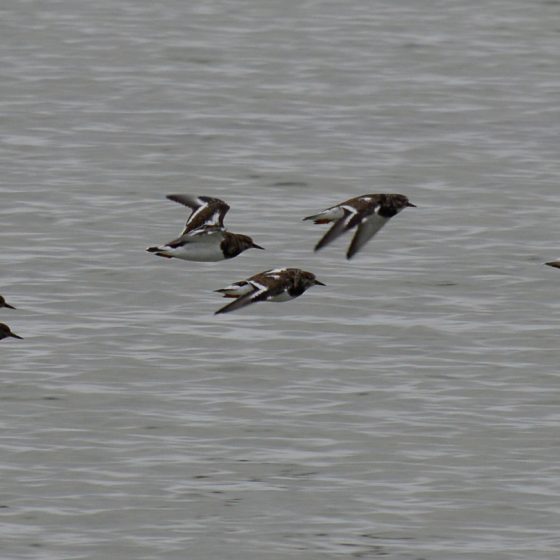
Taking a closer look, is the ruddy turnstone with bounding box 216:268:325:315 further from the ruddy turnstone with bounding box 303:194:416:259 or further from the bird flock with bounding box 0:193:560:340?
the ruddy turnstone with bounding box 303:194:416:259

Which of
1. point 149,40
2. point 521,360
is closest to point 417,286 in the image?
point 521,360

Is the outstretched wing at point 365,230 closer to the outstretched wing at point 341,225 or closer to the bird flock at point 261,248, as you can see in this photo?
the bird flock at point 261,248

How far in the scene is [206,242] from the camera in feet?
62.9

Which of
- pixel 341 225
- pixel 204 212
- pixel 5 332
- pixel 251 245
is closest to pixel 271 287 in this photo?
pixel 341 225

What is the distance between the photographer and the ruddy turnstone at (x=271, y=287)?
1744cm

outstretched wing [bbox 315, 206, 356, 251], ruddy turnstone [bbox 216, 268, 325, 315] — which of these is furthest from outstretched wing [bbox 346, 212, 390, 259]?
ruddy turnstone [bbox 216, 268, 325, 315]

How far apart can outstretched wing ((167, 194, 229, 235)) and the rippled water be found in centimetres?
131

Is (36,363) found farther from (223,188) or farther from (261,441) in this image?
(223,188)

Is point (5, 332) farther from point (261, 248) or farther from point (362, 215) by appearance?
point (362, 215)

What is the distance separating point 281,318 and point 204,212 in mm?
1900

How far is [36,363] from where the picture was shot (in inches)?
763

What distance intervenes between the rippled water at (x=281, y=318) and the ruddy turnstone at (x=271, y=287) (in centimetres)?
109

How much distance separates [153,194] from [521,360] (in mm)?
9454

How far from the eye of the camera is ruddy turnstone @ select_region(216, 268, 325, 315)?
17438 millimetres
